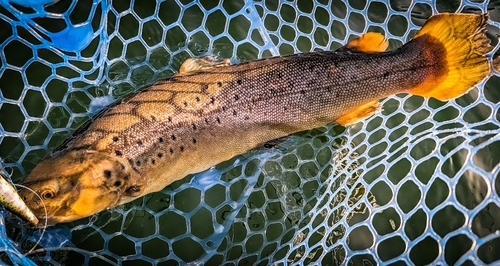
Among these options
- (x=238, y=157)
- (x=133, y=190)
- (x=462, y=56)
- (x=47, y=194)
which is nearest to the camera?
(x=47, y=194)

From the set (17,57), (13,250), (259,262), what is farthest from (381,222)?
(17,57)

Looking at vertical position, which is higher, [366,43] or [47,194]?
[366,43]

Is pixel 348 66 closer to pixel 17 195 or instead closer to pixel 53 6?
pixel 17 195

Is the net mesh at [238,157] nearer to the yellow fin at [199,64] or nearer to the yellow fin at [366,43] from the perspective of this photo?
the yellow fin at [199,64]

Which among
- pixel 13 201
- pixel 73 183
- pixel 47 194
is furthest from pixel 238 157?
pixel 13 201

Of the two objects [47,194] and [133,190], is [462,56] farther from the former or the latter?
[47,194]

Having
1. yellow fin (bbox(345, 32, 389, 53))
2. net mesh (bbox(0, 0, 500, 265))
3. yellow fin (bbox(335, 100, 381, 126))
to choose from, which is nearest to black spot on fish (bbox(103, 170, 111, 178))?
net mesh (bbox(0, 0, 500, 265))

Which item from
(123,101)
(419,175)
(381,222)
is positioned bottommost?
(381,222)
